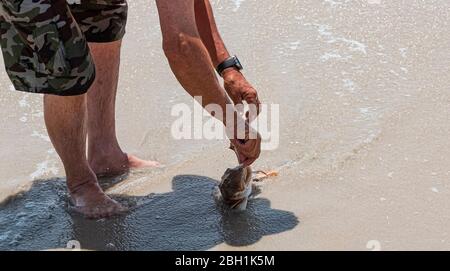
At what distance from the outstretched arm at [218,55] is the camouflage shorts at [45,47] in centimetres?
42

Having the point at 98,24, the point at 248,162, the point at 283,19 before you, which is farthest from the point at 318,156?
the point at 283,19

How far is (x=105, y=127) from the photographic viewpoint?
10.9 ft

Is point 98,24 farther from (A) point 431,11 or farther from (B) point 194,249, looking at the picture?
(A) point 431,11

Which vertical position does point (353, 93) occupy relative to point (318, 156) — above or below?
above

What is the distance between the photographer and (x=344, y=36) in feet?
14.0

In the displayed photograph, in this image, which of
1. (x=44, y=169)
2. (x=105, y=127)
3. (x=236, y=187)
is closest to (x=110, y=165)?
(x=105, y=127)

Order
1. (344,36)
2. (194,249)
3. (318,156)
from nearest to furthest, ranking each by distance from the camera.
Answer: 1. (194,249)
2. (318,156)
3. (344,36)

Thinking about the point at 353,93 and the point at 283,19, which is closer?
the point at 353,93

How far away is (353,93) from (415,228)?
1110 millimetres

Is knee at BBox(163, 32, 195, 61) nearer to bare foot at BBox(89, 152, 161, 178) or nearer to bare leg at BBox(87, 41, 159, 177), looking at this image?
bare leg at BBox(87, 41, 159, 177)

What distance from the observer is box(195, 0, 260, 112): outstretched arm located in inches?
111

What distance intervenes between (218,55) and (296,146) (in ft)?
2.38

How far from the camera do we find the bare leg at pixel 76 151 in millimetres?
2932

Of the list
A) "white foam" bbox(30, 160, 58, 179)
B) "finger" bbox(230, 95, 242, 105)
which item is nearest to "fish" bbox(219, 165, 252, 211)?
"finger" bbox(230, 95, 242, 105)
